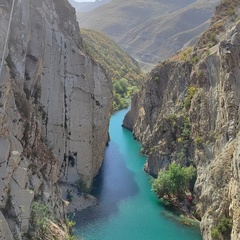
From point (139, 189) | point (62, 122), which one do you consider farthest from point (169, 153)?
point (62, 122)

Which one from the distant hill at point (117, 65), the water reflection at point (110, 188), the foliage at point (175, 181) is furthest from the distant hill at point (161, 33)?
the foliage at point (175, 181)

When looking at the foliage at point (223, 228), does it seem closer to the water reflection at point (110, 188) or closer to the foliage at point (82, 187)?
the water reflection at point (110, 188)

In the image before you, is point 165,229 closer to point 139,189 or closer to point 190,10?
point 139,189

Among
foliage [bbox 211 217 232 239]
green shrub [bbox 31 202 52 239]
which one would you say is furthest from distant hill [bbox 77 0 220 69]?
green shrub [bbox 31 202 52 239]

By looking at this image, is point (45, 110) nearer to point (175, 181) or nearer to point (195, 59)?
point (175, 181)

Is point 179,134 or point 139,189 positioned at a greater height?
point 179,134

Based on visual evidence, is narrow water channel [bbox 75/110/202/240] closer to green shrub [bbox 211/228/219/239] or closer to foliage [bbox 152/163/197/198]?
foliage [bbox 152/163/197/198]
